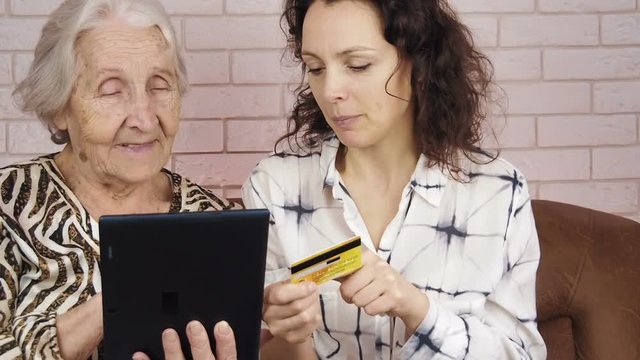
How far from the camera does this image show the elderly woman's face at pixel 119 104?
1514 millimetres

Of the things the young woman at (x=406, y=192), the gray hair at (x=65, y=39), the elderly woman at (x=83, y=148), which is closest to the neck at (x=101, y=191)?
the elderly woman at (x=83, y=148)

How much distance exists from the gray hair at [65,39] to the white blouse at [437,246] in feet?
1.35

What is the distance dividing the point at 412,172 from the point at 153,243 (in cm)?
64

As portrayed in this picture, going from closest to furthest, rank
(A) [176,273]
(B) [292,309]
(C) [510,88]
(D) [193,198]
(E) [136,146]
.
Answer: (A) [176,273]
(B) [292,309]
(E) [136,146]
(D) [193,198]
(C) [510,88]

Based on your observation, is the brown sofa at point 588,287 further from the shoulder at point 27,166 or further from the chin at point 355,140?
the shoulder at point 27,166

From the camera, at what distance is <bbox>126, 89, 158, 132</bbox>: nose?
4.97 ft

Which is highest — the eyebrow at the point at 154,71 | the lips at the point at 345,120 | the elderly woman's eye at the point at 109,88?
the eyebrow at the point at 154,71

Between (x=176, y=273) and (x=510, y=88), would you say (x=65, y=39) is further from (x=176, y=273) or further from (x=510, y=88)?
(x=510, y=88)

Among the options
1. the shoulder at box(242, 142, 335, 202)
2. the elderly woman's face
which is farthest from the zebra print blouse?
the shoulder at box(242, 142, 335, 202)

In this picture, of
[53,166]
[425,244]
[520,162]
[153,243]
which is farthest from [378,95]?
[520,162]

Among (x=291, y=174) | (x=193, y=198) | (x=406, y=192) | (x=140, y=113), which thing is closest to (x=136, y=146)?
(x=140, y=113)

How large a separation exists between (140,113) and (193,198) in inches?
9.0

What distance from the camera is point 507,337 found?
1.48 metres

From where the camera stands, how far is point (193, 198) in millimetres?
1658
